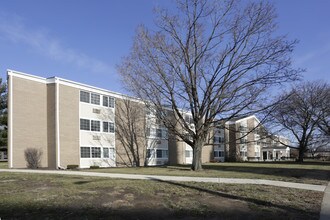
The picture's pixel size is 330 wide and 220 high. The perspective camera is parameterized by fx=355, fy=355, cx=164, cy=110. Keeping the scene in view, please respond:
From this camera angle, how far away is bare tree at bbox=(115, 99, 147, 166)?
44.6 meters

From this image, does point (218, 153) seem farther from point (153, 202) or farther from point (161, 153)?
point (153, 202)

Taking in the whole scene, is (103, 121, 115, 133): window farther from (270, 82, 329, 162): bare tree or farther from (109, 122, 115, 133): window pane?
(270, 82, 329, 162): bare tree

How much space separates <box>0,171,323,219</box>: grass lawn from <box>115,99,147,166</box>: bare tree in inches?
1251

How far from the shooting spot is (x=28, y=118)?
1355 inches

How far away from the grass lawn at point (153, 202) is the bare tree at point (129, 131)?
31777 millimetres

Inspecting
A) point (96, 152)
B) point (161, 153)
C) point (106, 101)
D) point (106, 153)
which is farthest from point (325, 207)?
point (161, 153)

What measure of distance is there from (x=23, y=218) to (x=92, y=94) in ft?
113

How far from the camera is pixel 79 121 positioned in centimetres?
3856

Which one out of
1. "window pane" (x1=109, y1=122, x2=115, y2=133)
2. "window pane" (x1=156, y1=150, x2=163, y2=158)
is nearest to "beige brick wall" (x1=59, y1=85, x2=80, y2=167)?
"window pane" (x1=109, y1=122, x2=115, y2=133)

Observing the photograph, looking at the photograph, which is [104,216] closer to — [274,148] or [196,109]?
[196,109]

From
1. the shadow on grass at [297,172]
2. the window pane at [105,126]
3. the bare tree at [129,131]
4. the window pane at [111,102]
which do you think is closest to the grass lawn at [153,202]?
the shadow on grass at [297,172]

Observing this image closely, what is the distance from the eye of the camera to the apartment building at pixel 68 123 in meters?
33.2

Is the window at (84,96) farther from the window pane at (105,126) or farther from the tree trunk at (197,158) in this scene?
the tree trunk at (197,158)

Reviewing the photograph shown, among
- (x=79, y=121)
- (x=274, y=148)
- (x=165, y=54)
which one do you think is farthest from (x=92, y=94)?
(x=274, y=148)
